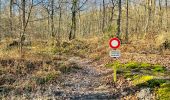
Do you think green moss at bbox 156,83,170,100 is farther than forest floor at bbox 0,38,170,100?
No

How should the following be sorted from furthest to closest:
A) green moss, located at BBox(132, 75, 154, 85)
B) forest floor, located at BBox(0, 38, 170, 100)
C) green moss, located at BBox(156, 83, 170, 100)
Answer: green moss, located at BBox(132, 75, 154, 85)
forest floor, located at BBox(0, 38, 170, 100)
green moss, located at BBox(156, 83, 170, 100)

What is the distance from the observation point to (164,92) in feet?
34.0

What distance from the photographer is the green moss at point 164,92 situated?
10012 mm

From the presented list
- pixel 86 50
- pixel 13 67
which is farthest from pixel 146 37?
pixel 13 67

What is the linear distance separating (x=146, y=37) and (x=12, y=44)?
12420 mm

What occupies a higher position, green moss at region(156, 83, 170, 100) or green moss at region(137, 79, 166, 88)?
green moss at region(137, 79, 166, 88)

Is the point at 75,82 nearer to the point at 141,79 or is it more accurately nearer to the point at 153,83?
the point at 141,79

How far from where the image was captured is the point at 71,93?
11.2 metres

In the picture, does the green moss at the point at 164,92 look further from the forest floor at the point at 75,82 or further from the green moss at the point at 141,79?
the green moss at the point at 141,79

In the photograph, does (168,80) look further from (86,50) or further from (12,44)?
(12,44)

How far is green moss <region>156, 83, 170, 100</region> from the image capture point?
10012 millimetres

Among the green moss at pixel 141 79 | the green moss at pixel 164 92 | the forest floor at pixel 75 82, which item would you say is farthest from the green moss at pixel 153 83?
the green moss at pixel 164 92

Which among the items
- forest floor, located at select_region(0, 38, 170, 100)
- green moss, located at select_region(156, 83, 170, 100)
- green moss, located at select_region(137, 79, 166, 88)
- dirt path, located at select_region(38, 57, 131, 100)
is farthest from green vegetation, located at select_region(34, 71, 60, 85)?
green moss, located at select_region(156, 83, 170, 100)

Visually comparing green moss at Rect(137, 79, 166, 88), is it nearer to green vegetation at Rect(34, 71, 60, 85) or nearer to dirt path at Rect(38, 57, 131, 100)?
dirt path at Rect(38, 57, 131, 100)
